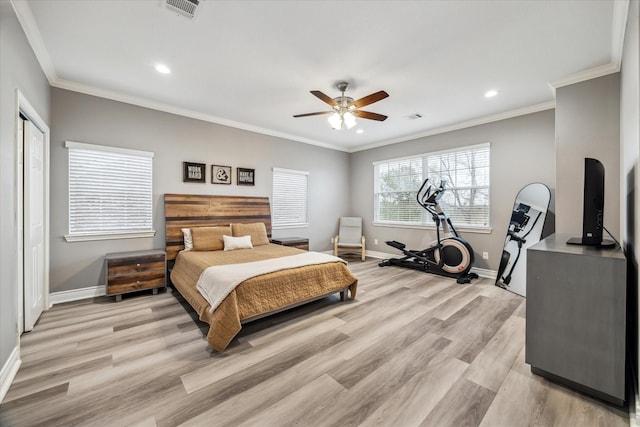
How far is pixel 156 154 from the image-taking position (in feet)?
13.4

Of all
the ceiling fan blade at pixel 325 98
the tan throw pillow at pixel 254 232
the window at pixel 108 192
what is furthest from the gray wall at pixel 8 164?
the tan throw pillow at pixel 254 232

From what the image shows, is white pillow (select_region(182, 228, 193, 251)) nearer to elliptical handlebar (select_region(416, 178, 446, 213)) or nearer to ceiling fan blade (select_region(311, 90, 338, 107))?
ceiling fan blade (select_region(311, 90, 338, 107))

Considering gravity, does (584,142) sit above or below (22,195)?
above

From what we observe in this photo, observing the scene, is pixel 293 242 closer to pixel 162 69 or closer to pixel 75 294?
pixel 75 294

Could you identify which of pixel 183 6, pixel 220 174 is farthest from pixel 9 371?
pixel 220 174

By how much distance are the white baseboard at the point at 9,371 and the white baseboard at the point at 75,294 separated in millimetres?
1550

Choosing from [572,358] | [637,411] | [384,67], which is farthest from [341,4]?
[637,411]

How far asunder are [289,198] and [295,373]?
4062mm

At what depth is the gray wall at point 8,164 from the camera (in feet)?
6.04

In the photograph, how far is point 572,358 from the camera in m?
1.76

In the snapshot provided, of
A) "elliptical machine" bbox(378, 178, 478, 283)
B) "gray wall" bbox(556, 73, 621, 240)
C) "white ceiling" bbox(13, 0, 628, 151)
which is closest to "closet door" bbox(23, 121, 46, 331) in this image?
"white ceiling" bbox(13, 0, 628, 151)

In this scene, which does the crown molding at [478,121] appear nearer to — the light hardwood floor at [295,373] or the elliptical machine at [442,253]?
the elliptical machine at [442,253]

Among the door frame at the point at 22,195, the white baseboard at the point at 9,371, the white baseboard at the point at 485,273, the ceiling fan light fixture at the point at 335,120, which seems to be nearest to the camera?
the white baseboard at the point at 9,371

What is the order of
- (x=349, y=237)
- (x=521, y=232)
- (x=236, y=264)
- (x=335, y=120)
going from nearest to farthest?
(x=236, y=264), (x=335, y=120), (x=521, y=232), (x=349, y=237)
